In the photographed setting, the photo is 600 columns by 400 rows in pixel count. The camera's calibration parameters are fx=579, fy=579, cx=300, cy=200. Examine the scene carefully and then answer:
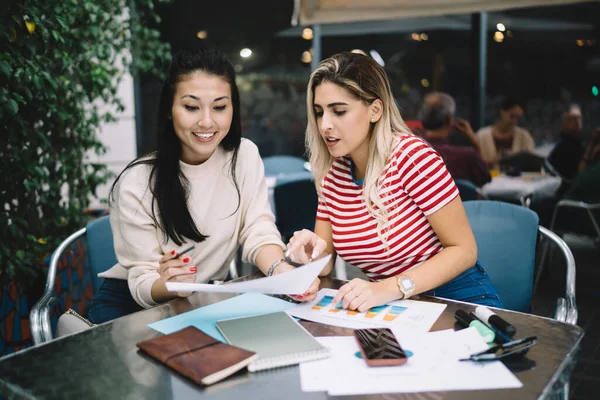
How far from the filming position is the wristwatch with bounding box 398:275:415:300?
1.61m

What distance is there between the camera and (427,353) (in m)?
1.24

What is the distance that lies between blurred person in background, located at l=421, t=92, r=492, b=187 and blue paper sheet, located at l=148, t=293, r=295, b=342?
2143 millimetres

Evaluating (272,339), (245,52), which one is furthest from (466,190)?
(245,52)

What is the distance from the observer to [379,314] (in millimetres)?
1495

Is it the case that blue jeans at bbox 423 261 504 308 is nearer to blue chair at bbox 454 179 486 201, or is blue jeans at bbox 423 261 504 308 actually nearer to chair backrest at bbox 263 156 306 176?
blue chair at bbox 454 179 486 201

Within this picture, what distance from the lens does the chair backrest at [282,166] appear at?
5.09 m

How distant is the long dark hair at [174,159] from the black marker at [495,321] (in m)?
0.92

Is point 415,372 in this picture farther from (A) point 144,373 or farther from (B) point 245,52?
(B) point 245,52

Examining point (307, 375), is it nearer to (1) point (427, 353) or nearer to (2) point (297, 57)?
(1) point (427, 353)

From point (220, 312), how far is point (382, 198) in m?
0.66

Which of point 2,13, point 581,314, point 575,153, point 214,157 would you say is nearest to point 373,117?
point 214,157

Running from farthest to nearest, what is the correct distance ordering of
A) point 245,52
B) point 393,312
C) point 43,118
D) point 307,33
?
point 245,52 < point 307,33 < point 43,118 < point 393,312

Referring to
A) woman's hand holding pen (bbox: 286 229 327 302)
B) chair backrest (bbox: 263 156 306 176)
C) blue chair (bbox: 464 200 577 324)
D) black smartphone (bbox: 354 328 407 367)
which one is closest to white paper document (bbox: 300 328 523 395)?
black smartphone (bbox: 354 328 407 367)

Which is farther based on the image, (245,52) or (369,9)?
(245,52)
